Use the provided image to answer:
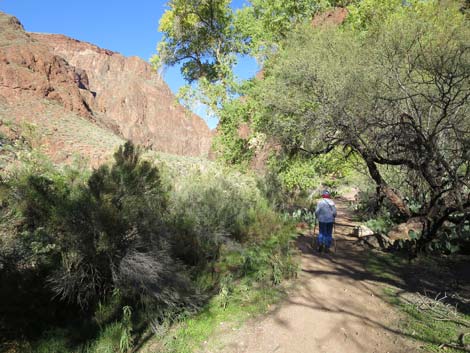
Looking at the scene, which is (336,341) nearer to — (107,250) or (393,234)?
(107,250)

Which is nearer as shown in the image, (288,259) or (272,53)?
(288,259)

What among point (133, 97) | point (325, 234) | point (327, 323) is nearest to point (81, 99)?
point (325, 234)

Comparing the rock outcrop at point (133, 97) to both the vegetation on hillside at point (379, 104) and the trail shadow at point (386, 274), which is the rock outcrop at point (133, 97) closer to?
the vegetation on hillside at point (379, 104)

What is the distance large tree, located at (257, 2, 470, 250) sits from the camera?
661cm

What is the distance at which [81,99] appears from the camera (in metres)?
48.4

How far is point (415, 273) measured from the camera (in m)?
5.73

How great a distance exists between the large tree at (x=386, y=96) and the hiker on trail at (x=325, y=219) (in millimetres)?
1768

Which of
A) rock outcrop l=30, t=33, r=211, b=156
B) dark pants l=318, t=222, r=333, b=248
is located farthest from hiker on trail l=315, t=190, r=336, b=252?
rock outcrop l=30, t=33, r=211, b=156

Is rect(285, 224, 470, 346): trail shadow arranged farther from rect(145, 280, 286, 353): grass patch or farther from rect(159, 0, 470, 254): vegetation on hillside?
rect(159, 0, 470, 254): vegetation on hillside

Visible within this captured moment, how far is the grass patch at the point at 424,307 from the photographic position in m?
3.58

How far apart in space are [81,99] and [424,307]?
53.4 m

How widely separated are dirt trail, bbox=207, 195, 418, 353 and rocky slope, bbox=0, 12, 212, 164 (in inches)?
174

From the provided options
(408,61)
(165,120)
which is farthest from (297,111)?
(165,120)

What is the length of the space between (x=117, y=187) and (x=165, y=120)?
12470cm
